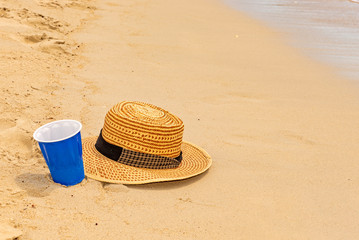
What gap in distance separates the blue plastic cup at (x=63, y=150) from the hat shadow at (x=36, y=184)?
2.2 inches

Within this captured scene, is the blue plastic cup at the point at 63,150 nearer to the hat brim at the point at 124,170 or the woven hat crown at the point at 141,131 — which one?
the hat brim at the point at 124,170

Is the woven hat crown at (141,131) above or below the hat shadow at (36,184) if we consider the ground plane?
above

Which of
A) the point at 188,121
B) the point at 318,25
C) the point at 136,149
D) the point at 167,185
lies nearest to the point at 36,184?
the point at 136,149

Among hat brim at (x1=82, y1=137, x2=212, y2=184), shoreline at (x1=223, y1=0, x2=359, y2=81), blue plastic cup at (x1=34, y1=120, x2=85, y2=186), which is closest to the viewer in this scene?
blue plastic cup at (x1=34, y1=120, x2=85, y2=186)

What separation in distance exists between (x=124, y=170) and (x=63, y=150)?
448 mm

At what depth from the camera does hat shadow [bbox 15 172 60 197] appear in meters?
2.03

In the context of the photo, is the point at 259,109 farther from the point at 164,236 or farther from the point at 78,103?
the point at 164,236

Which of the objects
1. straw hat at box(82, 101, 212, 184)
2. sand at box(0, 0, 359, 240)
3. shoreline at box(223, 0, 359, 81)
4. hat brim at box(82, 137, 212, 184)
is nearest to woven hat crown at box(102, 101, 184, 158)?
straw hat at box(82, 101, 212, 184)

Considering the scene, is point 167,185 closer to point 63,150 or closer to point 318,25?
point 63,150

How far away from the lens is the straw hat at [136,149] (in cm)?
227

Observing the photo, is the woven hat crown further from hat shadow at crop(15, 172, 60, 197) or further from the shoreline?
the shoreline

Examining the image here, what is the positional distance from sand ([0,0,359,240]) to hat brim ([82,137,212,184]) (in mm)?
60

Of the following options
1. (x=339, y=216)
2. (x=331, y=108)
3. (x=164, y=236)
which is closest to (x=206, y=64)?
(x=331, y=108)

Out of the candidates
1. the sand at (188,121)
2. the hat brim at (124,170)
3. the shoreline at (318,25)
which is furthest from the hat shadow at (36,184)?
the shoreline at (318,25)
